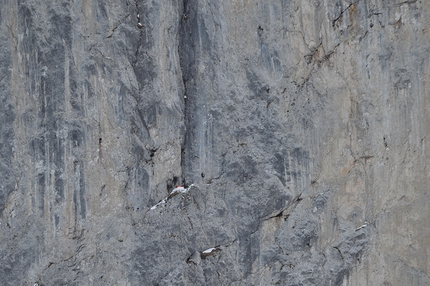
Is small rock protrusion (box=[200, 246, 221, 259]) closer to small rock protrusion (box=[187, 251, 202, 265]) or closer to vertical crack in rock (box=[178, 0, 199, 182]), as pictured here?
small rock protrusion (box=[187, 251, 202, 265])

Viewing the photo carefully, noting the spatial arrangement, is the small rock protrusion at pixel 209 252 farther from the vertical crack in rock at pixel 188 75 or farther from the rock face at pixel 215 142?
the vertical crack in rock at pixel 188 75

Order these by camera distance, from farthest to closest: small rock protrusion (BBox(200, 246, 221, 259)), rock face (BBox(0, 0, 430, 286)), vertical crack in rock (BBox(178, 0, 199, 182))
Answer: small rock protrusion (BBox(200, 246, 221, 259))
vertical crack in rock (BBox(178, 0, 199, 182))
rock face (BBox(0, 0, 430, 286))

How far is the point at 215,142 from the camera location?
21.6ft

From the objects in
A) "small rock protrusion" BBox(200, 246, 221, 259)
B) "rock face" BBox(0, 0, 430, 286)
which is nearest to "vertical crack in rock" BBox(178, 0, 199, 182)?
"rock face" BBox(0, 0, 430, 286)

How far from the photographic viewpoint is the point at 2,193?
6.11 meters

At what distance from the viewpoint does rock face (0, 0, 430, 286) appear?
6133mm

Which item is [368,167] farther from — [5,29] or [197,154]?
[5,29]

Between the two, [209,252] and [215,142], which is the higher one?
[215,142]

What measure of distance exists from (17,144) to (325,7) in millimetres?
3940

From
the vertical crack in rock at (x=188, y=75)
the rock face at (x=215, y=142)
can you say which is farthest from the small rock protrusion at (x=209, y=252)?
the vertical crack in rock at (x=188, y=75)

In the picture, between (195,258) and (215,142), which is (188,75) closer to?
(215,142)

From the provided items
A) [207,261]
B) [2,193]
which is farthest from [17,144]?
[207,261]

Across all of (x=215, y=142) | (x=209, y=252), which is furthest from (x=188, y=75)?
(x=209, y=252)

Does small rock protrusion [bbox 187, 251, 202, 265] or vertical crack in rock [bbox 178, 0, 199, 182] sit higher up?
vertical crack in rock [bbox 178, 0, 199, 182]
